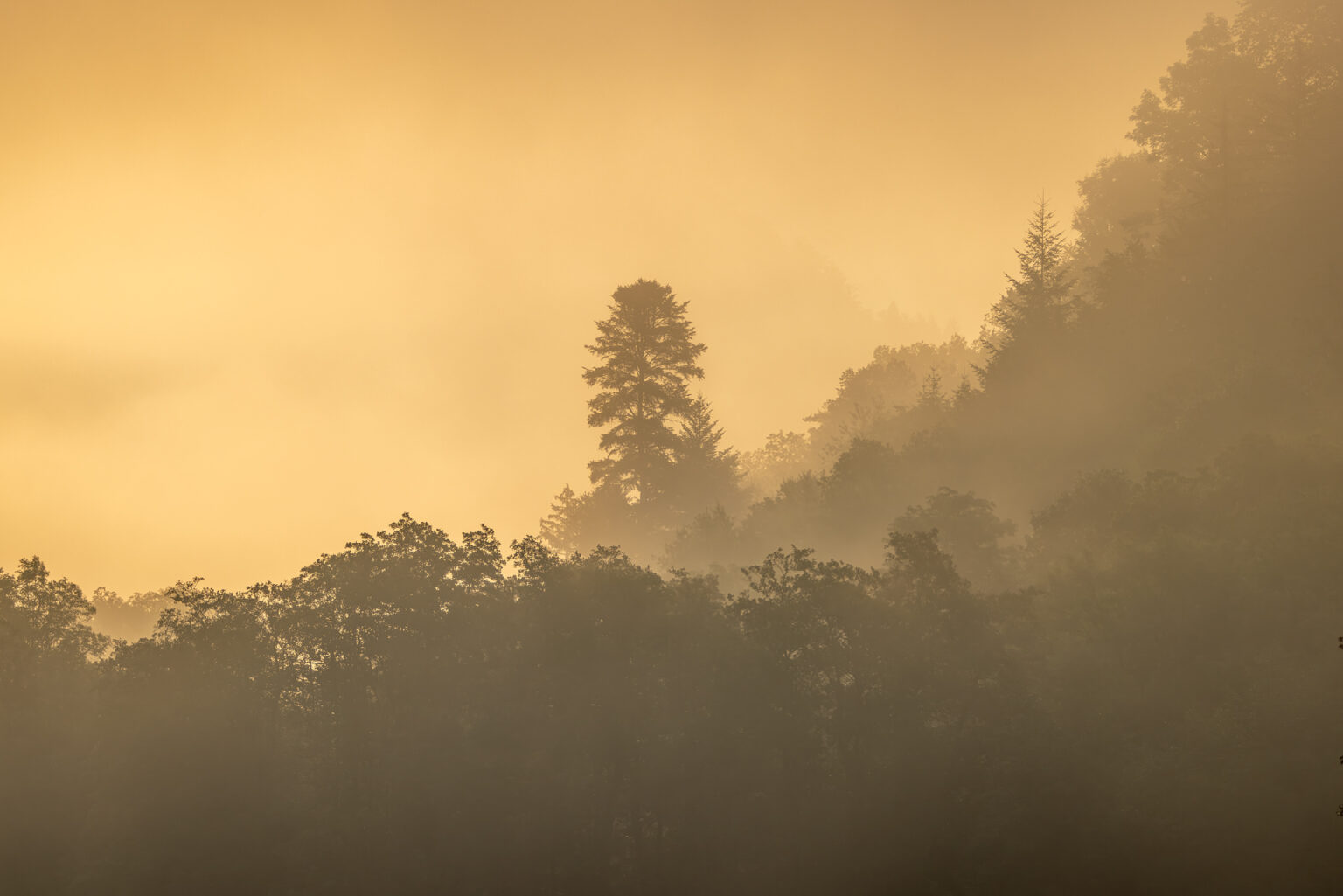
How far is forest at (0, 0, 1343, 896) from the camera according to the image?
3678 cm

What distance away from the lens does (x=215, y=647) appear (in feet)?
143

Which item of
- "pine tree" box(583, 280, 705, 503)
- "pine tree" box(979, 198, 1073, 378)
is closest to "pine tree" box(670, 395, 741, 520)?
"pine tree" box(583, 280, 705, 503)

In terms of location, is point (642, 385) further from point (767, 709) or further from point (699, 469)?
point (767, 709)

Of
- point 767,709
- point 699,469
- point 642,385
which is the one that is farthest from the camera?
point 642,385

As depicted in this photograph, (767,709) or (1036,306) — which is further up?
(1036,306)

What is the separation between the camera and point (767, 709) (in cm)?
4144

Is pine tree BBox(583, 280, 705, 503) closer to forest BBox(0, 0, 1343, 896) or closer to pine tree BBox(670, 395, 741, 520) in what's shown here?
pine tree BBox(670, 395, 741, 520)

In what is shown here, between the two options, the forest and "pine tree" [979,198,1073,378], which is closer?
the forest

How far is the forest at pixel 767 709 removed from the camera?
36.8 m

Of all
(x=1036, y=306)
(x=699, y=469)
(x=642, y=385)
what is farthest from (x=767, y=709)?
(x=642, y=385)

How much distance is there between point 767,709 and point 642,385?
37.1 metres

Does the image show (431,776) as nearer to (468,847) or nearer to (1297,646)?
(468,847)

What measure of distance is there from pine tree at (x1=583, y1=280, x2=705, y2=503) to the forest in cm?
2870

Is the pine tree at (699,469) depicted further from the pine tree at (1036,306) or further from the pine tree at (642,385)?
the pine tree at (1036,306)
